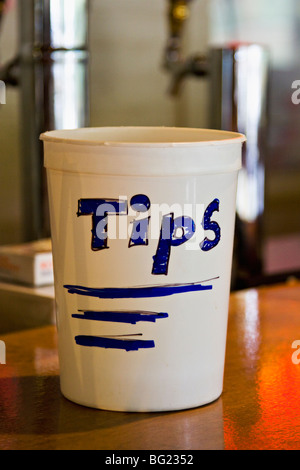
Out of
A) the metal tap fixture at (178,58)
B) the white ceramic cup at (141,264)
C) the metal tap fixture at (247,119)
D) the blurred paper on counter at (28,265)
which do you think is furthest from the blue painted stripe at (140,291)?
the metal tap fixture at (178,58)

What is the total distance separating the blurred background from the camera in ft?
6.70

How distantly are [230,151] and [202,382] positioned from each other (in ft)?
0.61

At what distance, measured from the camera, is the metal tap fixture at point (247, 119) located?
4.23ft

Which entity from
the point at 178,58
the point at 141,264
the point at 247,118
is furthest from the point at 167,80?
the point at 141,264

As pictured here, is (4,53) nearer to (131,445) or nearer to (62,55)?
(62,55)

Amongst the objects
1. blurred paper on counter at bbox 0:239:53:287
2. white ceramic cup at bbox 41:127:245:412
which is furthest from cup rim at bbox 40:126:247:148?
blurred paper on counter at bbox 0:239:53:287

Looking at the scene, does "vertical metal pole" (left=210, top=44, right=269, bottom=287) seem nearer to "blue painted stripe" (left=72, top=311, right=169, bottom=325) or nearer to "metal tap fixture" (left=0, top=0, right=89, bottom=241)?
"metal tap fixture" (left=0, top=0, right=89, bottom=241)

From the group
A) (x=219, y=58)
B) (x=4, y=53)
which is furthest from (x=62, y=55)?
(x=4, y=53)

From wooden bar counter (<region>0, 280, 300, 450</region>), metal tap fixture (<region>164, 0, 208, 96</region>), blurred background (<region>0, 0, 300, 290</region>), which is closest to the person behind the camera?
wooden bar counter (<region>0, 280, 300, 450</region>)

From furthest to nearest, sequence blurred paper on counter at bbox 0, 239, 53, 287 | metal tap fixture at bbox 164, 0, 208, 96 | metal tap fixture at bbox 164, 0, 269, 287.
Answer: metal tap fixture at bbox 164, 0, 208, 96
metal tap fixture at bbox 164, 0, 269, 287
blurred paper on counter at bbox 0, 239, 53, 287

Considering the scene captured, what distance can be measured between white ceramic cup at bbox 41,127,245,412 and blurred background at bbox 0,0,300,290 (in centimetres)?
77

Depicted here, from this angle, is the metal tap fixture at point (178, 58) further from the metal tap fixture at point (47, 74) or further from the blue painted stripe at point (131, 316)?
the blue painted stripe at point (131, 316)

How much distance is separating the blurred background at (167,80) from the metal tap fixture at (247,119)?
0.07 meters

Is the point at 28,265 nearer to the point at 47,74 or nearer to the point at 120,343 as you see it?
the point at 47,74
